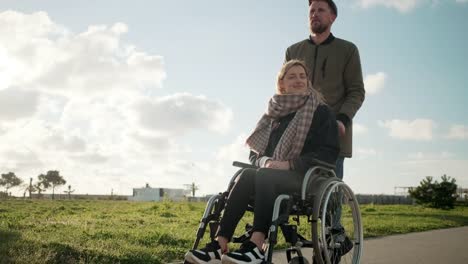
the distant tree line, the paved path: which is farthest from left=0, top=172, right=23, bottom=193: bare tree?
the paved path

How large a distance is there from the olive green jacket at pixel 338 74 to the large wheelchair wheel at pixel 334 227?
1.49ft

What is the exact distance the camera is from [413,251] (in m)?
6.23

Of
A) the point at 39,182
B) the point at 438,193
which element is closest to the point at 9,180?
the point at 39,182

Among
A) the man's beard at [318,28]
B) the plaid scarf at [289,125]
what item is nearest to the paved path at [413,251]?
the plaid scarf at [289,125]

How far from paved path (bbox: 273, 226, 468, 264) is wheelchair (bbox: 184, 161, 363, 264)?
1.45 meters

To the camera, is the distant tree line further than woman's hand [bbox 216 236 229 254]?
Yes

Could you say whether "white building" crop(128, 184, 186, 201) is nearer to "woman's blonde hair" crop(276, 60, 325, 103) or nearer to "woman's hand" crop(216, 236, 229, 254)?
"woman's blonde hair" crop(276, 60, 325, 103)

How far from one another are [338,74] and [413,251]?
319 centimetres

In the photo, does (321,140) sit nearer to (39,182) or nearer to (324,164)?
(324,164)

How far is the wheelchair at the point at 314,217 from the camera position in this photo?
3037mm

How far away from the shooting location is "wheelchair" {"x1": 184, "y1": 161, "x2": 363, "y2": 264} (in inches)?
120

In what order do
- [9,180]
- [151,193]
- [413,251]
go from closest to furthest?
[413,251]
[9,180]
[151,193]

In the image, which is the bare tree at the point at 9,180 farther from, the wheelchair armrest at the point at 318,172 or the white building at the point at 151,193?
the wheelchair armrest at the point at 318,172

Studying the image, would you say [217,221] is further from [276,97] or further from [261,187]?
[276,97]
